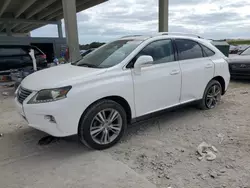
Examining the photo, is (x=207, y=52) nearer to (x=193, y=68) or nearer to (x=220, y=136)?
(x=193, y=68)

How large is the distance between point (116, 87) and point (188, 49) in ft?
6.38

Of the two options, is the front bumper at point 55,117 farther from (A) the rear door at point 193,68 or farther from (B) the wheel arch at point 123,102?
(A) the rear door at point 193,68

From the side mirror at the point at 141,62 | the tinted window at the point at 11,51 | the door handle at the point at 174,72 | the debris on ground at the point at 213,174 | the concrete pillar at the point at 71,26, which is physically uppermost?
the concrete pillar at the point at 71,26

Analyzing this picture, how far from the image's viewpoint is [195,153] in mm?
3076

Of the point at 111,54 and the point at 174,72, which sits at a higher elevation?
the point at 111,54

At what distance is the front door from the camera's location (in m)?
3.49

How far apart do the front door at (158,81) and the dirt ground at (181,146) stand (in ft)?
1.63

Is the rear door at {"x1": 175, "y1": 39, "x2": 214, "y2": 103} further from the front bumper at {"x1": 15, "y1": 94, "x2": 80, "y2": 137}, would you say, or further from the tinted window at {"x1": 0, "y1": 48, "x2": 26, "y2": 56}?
the tinted window at {"x1": 0, "y1": 48, "x2": 26, "y2": 56}

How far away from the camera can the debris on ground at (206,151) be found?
9.63 feet

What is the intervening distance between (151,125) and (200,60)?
1.68m

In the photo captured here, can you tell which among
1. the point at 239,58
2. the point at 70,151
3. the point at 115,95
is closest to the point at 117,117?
the point at 115,95

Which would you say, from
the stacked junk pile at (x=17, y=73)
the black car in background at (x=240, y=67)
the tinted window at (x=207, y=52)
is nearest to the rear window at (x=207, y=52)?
the tinted window at (x=207, y=52)

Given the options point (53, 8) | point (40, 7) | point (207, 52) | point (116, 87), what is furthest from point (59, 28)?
point (116, 87)

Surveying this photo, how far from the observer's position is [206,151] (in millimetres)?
3102
